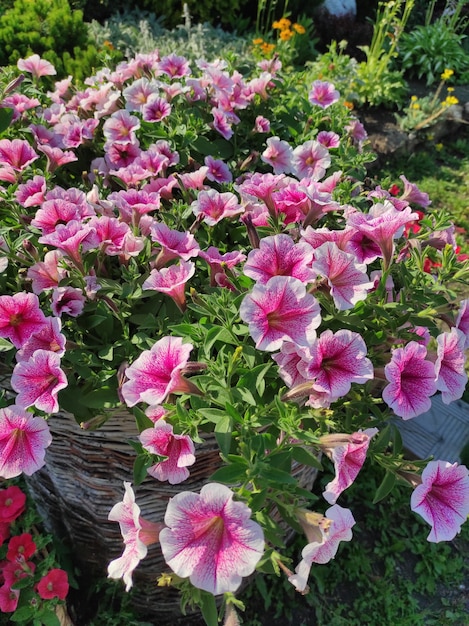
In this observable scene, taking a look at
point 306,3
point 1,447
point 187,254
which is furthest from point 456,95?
point 1,447

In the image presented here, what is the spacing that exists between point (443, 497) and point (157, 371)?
2.01 feet

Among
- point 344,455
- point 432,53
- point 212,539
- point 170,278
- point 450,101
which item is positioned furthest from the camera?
point 432,53

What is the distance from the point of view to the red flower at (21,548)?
5.79 feet

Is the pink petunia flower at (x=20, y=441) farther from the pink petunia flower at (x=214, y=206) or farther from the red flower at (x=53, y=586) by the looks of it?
the red flower at (x=53, y=586)

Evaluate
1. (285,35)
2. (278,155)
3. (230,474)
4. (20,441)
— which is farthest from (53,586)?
(285,35)

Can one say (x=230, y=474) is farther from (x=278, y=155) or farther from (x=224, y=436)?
(x=278, y=155)

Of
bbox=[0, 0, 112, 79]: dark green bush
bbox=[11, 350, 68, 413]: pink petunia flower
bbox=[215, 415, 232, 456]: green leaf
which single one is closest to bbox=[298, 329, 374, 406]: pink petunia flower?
bbox=[215, 415, 232, 456]: green leaf

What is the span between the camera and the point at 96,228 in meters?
1.30

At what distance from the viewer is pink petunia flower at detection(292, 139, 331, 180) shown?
5.56 feet

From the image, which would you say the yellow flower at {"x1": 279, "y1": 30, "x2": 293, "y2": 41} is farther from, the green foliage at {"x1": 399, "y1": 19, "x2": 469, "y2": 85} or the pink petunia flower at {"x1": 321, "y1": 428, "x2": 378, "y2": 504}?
the pink petunia flower at {"x1": 321, "y1": 428, "x2": 378, "y2": 504}

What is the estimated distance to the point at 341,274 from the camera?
1.09 m

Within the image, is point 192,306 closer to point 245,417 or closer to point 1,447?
point 245,417

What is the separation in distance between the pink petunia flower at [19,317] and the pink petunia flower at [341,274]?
59cm

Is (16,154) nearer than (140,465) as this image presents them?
No
